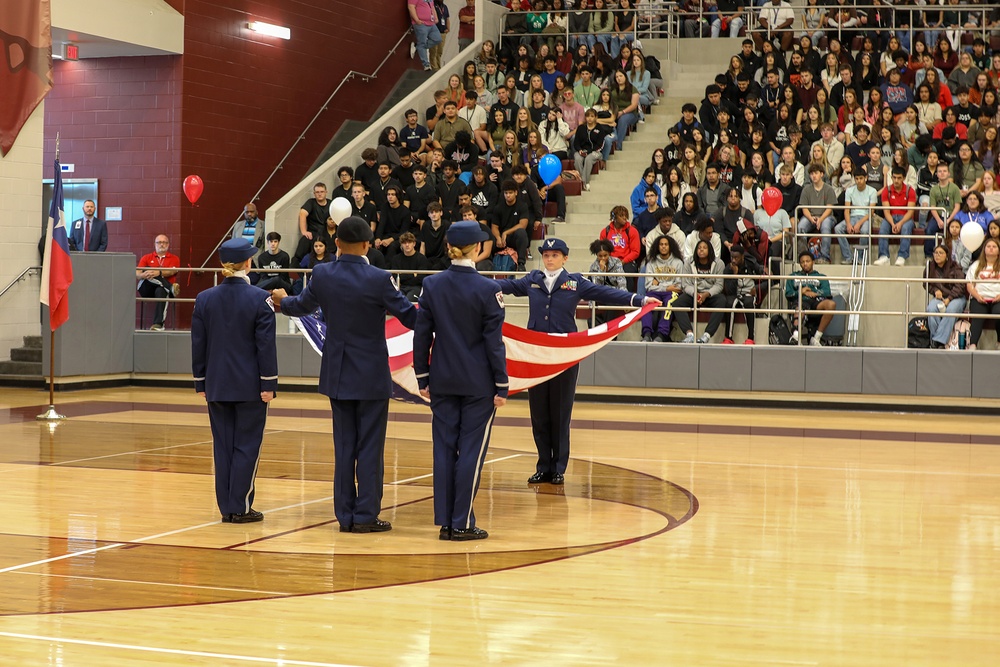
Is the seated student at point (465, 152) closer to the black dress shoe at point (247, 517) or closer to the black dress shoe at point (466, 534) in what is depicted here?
the black dress shoe at point (247, 517)

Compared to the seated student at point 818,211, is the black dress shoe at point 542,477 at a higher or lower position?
lower

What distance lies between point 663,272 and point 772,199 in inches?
73.7

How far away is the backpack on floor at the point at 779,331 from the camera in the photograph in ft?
54.3

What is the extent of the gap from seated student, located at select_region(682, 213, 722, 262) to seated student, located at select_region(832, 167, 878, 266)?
5.48ft

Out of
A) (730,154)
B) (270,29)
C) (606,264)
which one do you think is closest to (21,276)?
(270,29)

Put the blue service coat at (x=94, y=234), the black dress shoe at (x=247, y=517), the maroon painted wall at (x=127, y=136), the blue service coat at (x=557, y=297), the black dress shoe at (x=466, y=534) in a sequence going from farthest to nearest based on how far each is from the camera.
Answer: the maroon painted wall at (x=127, y=136), the blue service coat at (x=94, y=234), the blue service coat at (x=557, y=297), the black dress shoe at (x=247, y=517), the black dress shoe at (x=466, y=534)

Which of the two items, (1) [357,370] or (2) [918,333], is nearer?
(1) [357,370]

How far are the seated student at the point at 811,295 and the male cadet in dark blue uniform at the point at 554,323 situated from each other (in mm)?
6652

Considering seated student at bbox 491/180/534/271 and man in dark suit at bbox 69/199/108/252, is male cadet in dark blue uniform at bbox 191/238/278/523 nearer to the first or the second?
seated student at bbox 491/180/534/271

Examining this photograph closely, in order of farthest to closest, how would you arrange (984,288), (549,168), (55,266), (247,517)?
(549,168), (984,288), (55,266), (247,517)

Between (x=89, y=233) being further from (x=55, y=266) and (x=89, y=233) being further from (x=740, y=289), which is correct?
(x=740, y=289)

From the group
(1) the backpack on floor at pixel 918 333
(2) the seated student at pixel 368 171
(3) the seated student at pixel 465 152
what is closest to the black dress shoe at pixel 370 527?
(1) the backpack on floor at pixel 918 333

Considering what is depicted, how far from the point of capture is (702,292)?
16.8m

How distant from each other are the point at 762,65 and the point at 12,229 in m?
11.8
